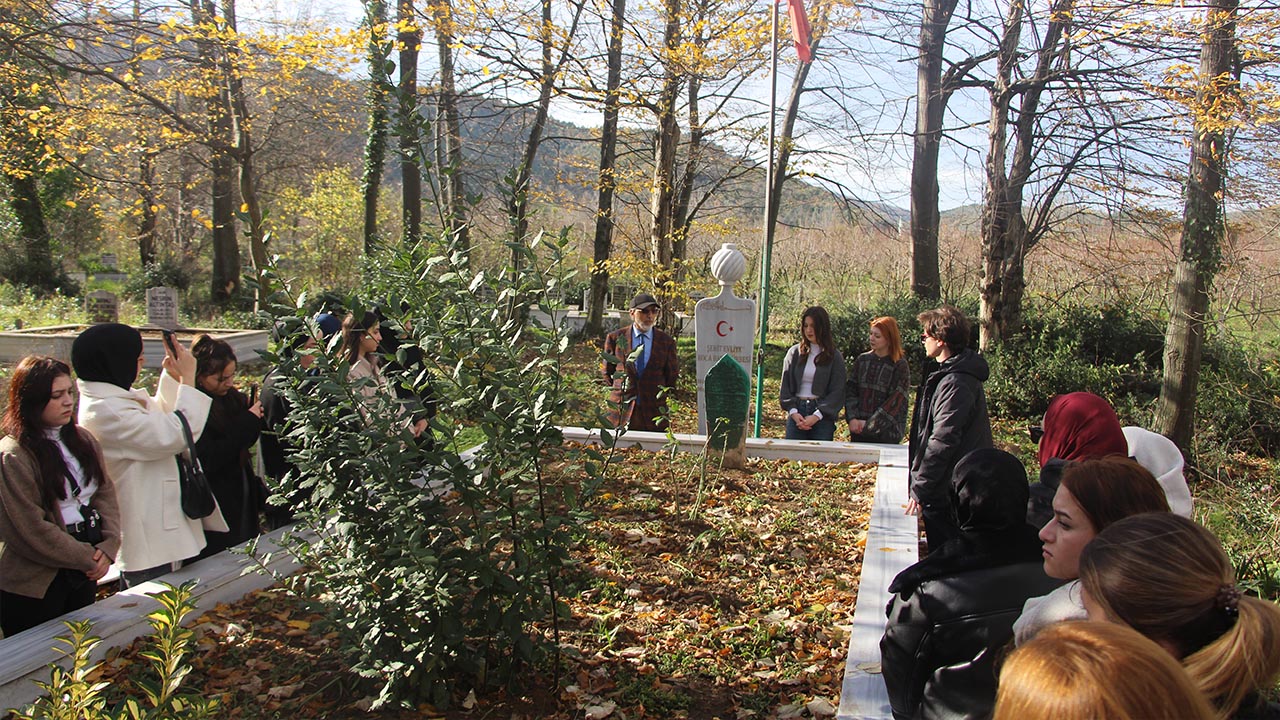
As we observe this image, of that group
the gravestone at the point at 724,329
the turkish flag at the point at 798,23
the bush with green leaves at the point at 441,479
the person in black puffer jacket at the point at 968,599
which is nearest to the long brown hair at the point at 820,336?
the gravestone at the point at 724,329

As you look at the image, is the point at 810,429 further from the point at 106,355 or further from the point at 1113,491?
the point at 106,355

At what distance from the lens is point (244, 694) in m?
3.27

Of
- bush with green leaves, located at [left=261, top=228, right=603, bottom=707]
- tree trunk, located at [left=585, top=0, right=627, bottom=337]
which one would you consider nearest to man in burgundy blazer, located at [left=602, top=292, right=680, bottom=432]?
bush with green leaves, located at [left=261, top=228, right=603, bottom=707]

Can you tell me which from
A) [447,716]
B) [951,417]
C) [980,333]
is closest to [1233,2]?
[980,333]

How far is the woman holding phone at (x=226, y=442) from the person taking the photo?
440cm

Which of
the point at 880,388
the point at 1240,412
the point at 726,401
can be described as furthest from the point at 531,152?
the point at 1240,412

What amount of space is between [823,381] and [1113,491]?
4576 millimetres

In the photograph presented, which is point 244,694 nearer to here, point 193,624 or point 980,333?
point 193,624

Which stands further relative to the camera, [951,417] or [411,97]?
[951,417]

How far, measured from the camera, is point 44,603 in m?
3.51

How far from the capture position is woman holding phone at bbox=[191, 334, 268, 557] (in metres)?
4.40

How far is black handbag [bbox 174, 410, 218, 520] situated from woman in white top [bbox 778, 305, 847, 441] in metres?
4.14

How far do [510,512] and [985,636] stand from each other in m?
1.55

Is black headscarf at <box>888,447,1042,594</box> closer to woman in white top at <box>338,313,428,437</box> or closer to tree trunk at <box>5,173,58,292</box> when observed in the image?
woman in white top at <box>338,313,428,437</box>
